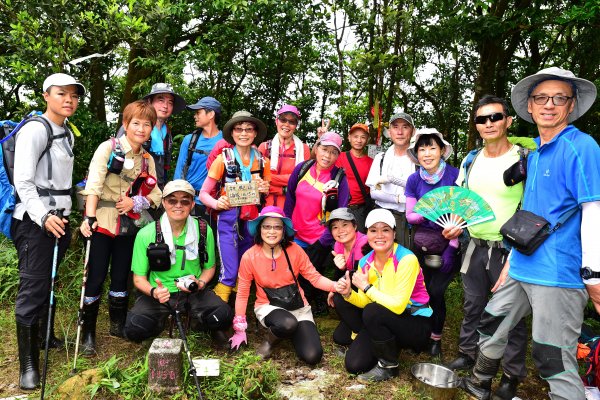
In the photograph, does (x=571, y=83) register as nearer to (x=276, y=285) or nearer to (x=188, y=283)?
(x=276, y=285)

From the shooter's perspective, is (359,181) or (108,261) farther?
(359,181)

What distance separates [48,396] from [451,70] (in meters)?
13.4

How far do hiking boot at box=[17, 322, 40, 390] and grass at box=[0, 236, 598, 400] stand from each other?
5.3 inches

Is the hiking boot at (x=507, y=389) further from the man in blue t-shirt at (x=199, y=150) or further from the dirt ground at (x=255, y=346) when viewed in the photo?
the man in blue t-shirt at (x=199, y=150)

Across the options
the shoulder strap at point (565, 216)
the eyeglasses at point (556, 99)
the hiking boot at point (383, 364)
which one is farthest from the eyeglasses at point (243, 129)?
the shoulder strap at point (565, 216)

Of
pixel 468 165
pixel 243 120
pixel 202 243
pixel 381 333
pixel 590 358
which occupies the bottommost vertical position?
pixel 590 358

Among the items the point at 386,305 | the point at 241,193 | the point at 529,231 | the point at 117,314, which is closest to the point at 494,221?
the point at 529,231

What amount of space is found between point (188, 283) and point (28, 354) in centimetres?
155

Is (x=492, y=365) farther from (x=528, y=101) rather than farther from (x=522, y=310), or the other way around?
(x=528, y=101)

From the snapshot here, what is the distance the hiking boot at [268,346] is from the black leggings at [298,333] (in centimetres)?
7

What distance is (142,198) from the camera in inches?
184

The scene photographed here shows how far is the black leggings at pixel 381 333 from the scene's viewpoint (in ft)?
14.0

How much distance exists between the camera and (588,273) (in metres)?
2.87

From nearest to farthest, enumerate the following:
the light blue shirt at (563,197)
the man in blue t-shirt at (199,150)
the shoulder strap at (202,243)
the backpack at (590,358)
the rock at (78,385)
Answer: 1. the light blue shirt at (563,197)
2. the rock at (78,385)
3. the backpack at (590,358)
4. the shoulder strap at (202,243)
5. the man in blue t-shirt at (199,150)
